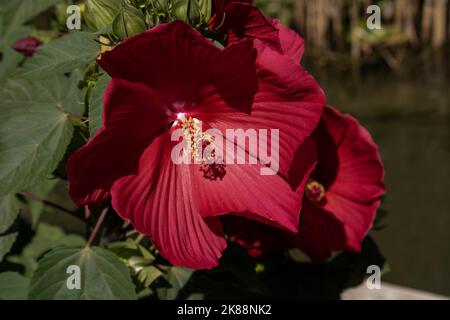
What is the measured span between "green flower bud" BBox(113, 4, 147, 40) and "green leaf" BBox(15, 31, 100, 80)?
0.09 m

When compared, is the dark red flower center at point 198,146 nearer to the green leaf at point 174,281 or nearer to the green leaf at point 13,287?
the green leaf at point 174,281

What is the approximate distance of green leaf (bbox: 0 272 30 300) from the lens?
88 cm

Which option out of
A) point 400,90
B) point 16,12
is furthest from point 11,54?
point 400,90

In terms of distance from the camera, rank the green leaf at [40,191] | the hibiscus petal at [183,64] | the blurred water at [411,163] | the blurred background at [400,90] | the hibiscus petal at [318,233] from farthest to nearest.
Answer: the blurred background at [400,90], the blurred water at [411,163], the green leaf at [40,191], the hibiscus petal at [318,233], the hibiscus petal at [183,64]

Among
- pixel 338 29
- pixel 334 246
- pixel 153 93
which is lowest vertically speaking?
pixel 338 29

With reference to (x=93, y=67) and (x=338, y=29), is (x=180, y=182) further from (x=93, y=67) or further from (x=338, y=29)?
(x=338, y=29)

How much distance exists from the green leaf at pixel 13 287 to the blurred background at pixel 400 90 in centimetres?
165

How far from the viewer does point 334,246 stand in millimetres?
869

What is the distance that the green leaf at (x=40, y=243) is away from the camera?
3.53ft

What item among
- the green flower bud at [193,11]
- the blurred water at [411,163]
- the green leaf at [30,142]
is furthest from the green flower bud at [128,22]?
the blurred water at [411,163]

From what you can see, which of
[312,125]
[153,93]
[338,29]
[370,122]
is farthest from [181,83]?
[338,29]

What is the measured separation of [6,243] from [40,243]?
34 centimetres

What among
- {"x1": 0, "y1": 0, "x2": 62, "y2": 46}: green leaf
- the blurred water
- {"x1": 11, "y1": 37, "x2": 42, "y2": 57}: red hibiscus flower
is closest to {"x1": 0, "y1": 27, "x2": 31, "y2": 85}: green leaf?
{"x1": 0, "y1": 0, "x2": 62, "y2": 46}: green leaf
